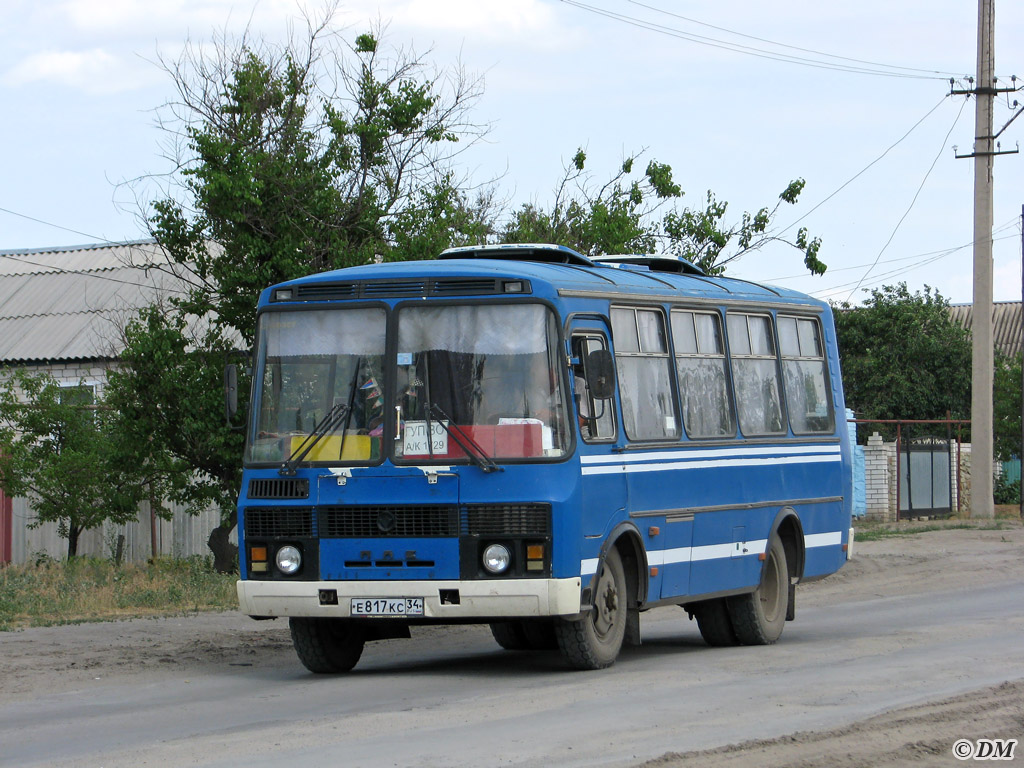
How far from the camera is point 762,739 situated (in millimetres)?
8438

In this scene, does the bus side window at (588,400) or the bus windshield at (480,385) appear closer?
the bus windshield at (480,385)

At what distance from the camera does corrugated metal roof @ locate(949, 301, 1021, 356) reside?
6450 centimetres

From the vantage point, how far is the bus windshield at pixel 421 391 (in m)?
11.2

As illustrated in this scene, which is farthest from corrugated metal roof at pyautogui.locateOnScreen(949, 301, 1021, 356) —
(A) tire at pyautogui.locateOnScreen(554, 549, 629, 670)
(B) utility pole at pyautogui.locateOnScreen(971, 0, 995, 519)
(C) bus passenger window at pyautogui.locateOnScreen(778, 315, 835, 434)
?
(A) tire at pyautogui.locateOnScreen(554, 549, 629, 670)

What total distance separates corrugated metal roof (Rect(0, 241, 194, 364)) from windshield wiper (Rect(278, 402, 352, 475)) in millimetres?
17021

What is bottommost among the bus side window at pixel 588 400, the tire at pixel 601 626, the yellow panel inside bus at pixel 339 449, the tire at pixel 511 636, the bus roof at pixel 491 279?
the tire at pixel 511 636

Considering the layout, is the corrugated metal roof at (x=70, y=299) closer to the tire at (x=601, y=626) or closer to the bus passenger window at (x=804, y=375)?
the bus passenger window at (x=804, y=375)

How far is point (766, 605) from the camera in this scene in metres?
14.5

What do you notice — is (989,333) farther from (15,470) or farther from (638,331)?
(638,331)

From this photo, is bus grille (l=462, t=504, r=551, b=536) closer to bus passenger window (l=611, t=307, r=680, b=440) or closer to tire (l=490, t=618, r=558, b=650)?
bus passenger window (l=611, t=307, r=680, b=440)

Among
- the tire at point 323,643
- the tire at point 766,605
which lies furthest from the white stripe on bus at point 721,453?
the tire at point 323,643

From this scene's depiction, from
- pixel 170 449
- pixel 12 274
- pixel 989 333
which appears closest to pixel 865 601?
pixel 170 449

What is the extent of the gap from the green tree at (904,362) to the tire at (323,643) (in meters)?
38.0

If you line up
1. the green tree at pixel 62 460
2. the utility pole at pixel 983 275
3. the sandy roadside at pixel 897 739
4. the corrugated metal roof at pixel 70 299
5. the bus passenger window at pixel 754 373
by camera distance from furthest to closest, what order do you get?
the utility pole at pixel 983 275, the corrugated metal roof at pixel 70 299, the green tree at pixel 62 460, the bus passenger window at pixel 754 373, the sandy roadside at pixel 897 739
